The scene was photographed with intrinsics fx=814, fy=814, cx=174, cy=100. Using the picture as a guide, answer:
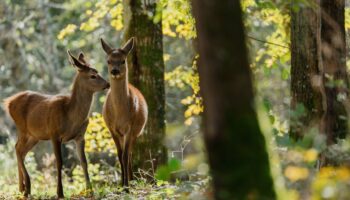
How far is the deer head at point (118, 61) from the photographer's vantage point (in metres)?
11.2

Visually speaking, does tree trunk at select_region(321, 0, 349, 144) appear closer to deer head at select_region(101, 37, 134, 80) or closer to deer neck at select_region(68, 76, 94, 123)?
deer head at select_region(101, 37, 134, 80)

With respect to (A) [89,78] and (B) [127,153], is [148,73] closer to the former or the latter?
(A) [89,78]

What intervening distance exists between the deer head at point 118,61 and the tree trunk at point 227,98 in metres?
6.99

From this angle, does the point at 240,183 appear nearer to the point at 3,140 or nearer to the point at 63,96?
the point at 63,96

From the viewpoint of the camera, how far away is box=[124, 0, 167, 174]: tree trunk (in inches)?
484

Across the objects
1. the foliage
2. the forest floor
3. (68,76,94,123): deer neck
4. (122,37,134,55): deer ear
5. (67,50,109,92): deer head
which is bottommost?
the forest floor

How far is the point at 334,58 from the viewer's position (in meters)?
8.27

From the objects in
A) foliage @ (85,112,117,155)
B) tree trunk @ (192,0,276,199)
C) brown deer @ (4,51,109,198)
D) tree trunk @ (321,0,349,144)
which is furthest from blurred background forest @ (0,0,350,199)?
tree trunk @ (192,0,276,199)

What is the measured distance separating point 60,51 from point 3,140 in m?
3.23

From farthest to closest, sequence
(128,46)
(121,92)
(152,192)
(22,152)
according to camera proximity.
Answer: (22,152) < (128,46) < (121,92) < (152,192)

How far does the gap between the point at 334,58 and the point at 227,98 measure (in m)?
4.33

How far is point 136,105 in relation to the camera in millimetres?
11461

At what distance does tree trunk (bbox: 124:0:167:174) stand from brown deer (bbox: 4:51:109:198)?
36.9 inches

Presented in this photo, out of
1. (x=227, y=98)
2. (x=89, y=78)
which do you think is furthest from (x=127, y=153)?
(x=227, y=98)
